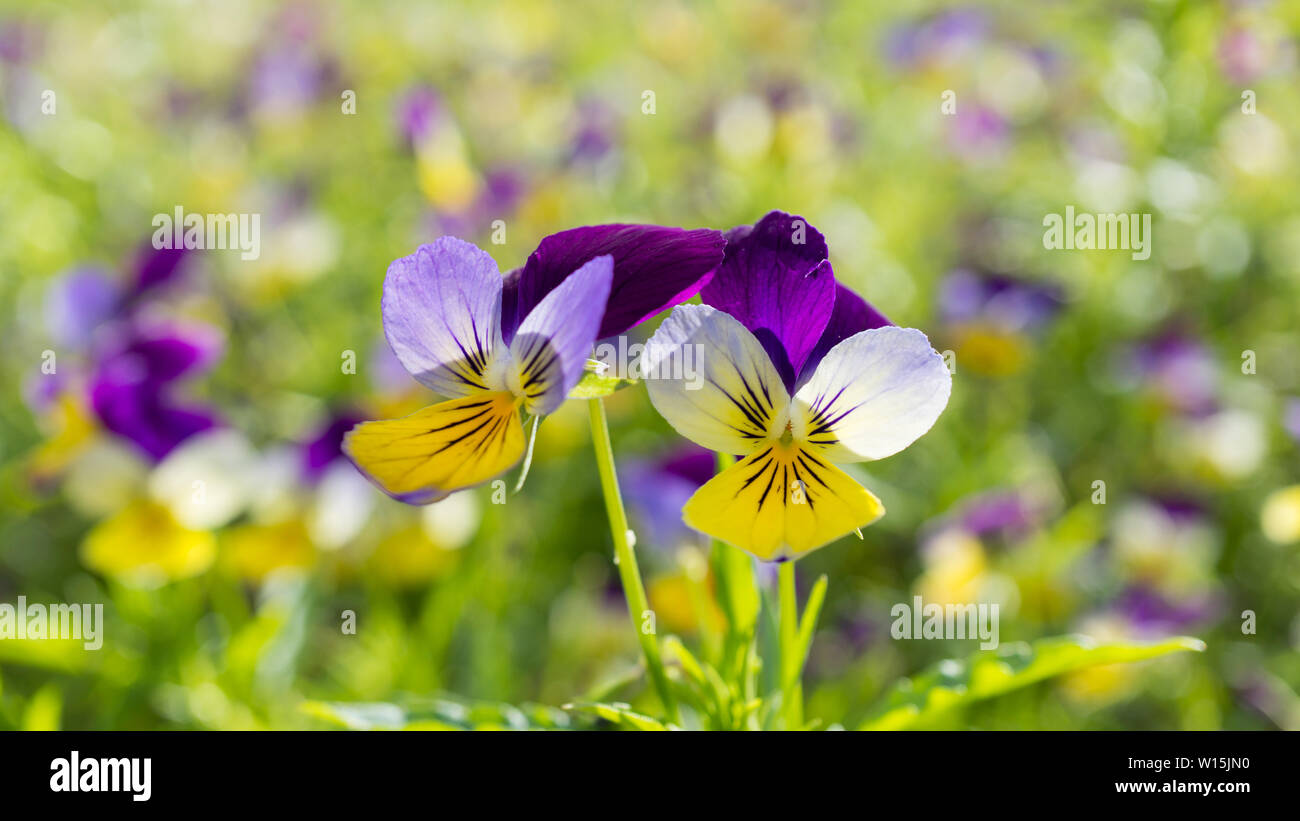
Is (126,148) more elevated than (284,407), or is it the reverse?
(126,148)

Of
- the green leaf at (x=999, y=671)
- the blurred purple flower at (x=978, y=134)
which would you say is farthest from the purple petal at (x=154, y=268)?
the blurred purple flower at (x=978, y=134)

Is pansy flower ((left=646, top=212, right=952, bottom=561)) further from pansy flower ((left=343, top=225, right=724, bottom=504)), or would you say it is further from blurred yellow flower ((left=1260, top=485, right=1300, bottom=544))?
blurred yellow flower ((left=1260, top=485, right=1300, bottom=544))

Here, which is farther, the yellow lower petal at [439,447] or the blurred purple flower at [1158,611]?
the blurred purple flower at [1158,611]

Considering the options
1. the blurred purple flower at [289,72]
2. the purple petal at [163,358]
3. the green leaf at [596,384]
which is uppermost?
the blurred purple flower at [289,72]

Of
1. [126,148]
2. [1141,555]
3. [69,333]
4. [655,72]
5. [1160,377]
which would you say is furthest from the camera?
[655,72]

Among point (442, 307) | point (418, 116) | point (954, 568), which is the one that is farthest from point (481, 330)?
point (418, 116)

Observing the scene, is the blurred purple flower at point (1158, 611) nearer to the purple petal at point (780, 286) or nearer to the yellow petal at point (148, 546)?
the purple petal at point (780, 286)
